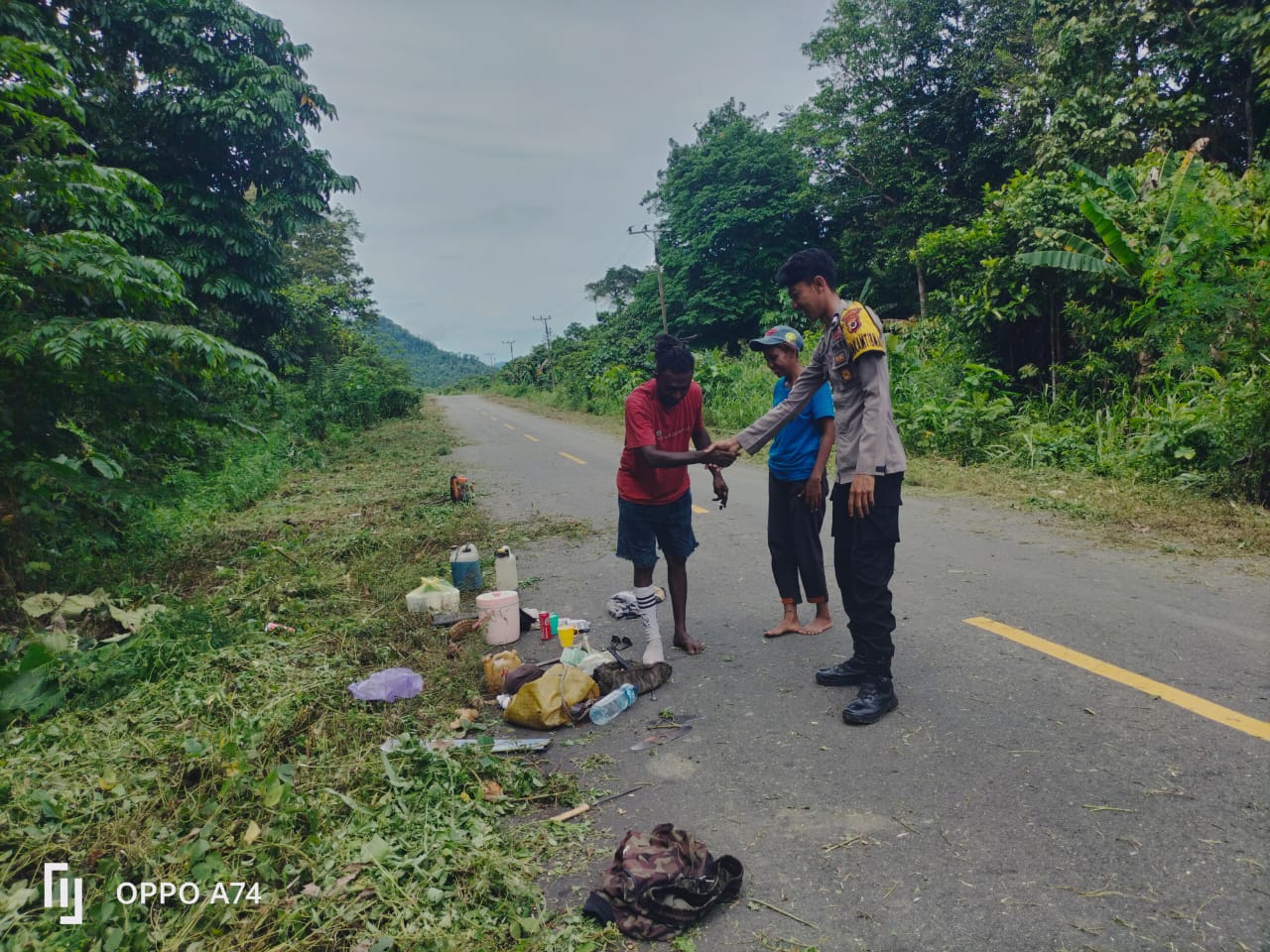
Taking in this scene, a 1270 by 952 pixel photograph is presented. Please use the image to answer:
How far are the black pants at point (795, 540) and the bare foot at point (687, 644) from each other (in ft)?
2.26

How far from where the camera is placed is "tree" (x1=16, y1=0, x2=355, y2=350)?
36.8 ft

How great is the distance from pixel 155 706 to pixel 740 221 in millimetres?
33971

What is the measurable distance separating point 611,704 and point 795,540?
165cm

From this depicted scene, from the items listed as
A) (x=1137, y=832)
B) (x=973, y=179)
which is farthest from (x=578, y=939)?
(x=973, y=179)

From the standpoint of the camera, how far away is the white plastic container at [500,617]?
16.2ft

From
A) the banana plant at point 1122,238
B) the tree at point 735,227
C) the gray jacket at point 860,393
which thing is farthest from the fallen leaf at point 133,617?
the tree at point 735,227

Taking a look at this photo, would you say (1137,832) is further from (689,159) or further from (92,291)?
(689,159)

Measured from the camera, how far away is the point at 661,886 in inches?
93.3

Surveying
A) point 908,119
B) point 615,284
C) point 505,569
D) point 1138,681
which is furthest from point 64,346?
point 615,284

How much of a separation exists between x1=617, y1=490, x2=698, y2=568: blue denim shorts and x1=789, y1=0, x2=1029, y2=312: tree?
2496 centimetres

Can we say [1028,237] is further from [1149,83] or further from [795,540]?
[1149,83]

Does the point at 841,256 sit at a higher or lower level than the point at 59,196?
higher

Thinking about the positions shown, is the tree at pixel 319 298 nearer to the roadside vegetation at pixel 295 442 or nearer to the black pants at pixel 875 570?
the roadside vegetation at pixel 295 442

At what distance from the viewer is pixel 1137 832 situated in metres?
2.54
